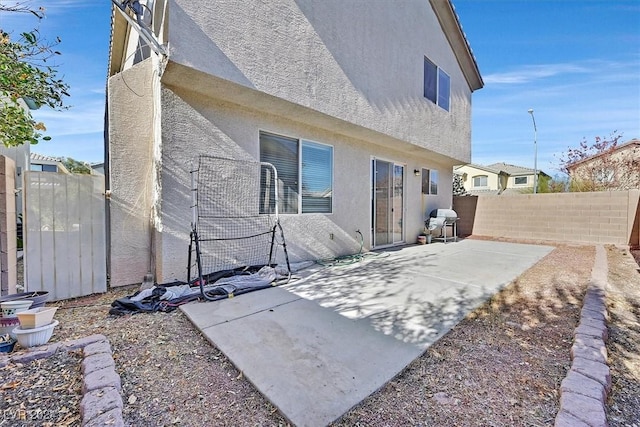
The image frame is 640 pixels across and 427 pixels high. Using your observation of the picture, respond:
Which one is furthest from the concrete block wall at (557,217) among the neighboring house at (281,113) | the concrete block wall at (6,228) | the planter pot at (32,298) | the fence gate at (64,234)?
the concrete block wall at (6,228)

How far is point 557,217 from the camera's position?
32.9 ft

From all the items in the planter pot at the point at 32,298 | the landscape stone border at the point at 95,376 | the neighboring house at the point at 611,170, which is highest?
the neighboring house at the point at 611,170

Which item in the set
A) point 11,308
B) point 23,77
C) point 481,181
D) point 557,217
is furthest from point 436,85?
point 481,181

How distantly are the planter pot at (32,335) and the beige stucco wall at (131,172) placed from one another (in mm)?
1897

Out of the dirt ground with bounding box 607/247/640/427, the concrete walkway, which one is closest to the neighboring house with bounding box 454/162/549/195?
the dirt ground with bounding box 607/247/640/427

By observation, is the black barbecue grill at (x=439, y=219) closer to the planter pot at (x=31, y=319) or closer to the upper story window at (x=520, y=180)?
the planter pot at (x=31, y=319)

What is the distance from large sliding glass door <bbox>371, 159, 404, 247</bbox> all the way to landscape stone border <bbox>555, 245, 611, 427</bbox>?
15.9 feet

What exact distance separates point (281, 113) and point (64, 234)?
3.76 metres

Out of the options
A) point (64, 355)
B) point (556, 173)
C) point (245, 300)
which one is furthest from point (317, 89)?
point (556, 173)

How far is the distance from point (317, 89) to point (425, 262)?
4199 millimetres

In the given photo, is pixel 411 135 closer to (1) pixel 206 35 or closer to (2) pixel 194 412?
(1) pixel 206 35

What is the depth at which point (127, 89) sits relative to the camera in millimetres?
4465

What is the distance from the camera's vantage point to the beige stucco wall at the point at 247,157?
421 centimetres

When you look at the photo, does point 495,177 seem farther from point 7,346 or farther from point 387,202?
point 7,346
